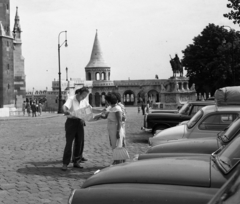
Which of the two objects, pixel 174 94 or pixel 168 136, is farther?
pixel 174 94

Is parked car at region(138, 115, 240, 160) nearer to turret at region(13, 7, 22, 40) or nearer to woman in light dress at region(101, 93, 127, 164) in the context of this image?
woman in light dress at region(101, 93, 127, 164)

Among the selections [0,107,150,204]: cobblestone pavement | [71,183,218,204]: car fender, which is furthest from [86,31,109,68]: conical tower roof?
[71,183,218,204]: car fender

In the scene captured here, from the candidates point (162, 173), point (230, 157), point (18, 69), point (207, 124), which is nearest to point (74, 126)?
point (207, 124)

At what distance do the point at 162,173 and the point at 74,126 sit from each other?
5.18 m

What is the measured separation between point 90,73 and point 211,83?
176 feet

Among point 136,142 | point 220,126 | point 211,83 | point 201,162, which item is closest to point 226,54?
point 211,83

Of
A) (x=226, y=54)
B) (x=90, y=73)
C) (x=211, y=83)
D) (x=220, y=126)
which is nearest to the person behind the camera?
(x=220, y=126)

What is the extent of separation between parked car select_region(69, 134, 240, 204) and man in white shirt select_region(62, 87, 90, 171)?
461cm

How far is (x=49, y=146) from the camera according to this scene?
41.9 ft

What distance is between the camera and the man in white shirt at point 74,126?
8555mm

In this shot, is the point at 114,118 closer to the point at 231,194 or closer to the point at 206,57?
the point at 231,194

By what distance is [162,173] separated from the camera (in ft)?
12.0

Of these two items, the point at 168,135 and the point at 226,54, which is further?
the point at 226,54

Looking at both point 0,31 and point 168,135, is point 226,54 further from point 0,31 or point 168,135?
point 168,135
